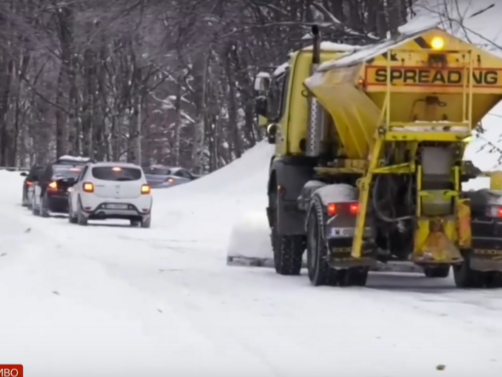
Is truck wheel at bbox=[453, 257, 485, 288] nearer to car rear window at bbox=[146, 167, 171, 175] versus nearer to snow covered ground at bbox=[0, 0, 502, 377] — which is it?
snow covered ground at bbox=[0, 0, 502, 377]

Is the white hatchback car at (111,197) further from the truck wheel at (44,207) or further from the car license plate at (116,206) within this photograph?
the truck wheel at (44,207)

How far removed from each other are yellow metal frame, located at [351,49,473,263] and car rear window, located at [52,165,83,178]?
73.0 feet

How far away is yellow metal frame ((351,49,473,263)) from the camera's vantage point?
14.3 meters

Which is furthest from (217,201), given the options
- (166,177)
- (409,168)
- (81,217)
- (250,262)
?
(166,177)

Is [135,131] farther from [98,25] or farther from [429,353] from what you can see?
[429,353]

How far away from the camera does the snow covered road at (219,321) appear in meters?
9.33

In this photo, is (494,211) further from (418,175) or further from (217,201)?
(217,201)

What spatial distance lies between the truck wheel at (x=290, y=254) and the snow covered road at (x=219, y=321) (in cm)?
36

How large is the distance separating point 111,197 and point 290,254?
46.1 ft

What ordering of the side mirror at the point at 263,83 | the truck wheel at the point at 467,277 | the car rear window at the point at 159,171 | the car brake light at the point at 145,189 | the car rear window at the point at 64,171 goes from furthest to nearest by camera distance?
1. the car rear window at the point at 159,171
2. the car rear window at the point at 64,171
3. the car brake light at the point at 145,189
4. the side mirror at the point at 263,83
5. the truck wheel at the point at 467,277

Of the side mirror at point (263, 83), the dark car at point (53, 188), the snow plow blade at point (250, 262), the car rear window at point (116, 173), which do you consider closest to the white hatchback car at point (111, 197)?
the car rear window at point (116, 173)

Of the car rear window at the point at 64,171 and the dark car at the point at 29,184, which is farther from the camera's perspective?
the dark car at the point at 29,184

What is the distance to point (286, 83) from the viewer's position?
1761 centimetres

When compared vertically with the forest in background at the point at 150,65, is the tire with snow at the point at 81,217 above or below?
below
